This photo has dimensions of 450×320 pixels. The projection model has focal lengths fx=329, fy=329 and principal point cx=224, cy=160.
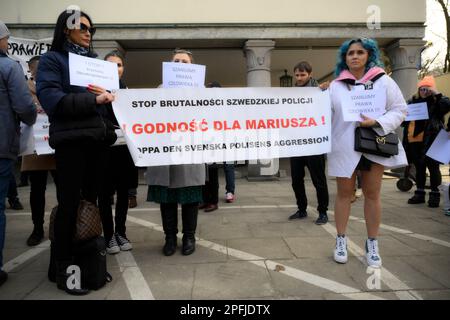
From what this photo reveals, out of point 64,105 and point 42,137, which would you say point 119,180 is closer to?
point 42,137

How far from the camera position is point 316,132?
3.25m

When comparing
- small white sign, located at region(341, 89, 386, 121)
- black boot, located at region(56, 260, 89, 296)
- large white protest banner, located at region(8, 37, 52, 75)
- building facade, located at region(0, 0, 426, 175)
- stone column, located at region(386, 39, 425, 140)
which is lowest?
black boot, located at region(56, 260, 89, 296)

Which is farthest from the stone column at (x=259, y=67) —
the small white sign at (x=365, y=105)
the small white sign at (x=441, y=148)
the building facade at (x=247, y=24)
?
the small white sign at (x=365, y=105)

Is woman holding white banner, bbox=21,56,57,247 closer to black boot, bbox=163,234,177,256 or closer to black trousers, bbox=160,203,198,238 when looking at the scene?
black trousers, bbox=160,203,198,238

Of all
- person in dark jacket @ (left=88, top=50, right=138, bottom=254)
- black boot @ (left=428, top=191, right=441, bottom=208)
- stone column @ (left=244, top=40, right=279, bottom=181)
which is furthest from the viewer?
stone column @ (left=244, top=40, right=279, bottom=181)

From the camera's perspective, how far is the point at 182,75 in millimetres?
3160

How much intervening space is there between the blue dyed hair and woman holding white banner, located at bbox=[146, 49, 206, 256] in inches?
57.8

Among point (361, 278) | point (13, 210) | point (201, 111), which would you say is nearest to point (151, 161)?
point (201, 111)

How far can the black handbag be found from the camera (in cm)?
282

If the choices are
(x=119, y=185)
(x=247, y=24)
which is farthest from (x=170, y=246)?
(x=247, y=24)

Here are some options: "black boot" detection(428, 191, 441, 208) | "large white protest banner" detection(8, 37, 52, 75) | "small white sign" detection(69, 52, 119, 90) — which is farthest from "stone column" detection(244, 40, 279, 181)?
"small white sign" detection(69, 52, 119, 90)

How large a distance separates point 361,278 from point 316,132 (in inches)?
54.2

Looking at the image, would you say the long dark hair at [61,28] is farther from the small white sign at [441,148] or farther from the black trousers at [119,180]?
the small white sign at [441,148]
